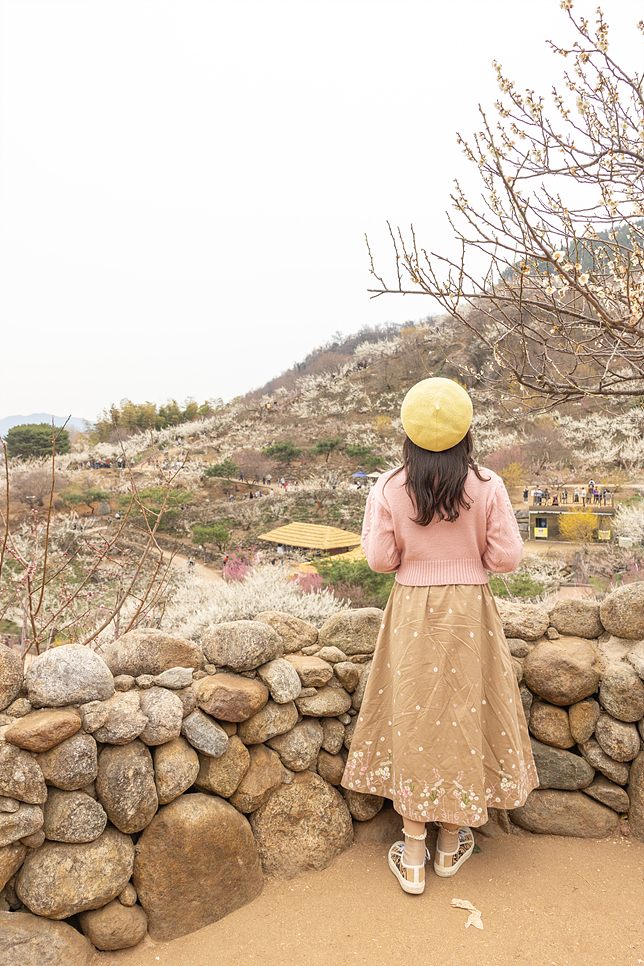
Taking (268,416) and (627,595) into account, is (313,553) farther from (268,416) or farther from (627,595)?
(268,416)

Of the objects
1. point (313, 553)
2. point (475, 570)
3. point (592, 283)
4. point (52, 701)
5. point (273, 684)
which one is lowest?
point (313, 553)

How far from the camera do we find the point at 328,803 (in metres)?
1.88

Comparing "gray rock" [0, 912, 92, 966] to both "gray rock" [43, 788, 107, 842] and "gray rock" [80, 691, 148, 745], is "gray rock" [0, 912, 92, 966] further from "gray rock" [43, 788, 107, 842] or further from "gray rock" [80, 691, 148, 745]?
"gray rock" [80, 691, 148, 745]

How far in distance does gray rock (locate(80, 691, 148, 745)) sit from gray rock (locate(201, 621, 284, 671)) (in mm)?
325

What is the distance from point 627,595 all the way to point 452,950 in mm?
1267

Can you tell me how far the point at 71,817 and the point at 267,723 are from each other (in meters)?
0.61

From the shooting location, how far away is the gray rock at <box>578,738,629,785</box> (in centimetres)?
194

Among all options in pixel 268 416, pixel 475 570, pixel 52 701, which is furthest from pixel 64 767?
pixel 268 416

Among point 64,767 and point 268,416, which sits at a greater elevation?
point 268,416

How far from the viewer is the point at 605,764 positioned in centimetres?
194

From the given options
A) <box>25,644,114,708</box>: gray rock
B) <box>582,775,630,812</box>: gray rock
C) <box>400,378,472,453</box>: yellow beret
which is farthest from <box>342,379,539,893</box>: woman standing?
<box>25,644,114,708</box>: gray rock

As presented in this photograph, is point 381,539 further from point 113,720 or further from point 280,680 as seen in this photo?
point 113,720

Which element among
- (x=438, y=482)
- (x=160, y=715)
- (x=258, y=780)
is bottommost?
(x=258, y=780)

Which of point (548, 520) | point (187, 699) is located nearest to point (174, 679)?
point (187, 699)
